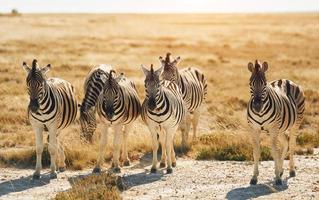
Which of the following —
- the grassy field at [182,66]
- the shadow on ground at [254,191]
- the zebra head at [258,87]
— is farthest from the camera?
the grassy field at [182,66]

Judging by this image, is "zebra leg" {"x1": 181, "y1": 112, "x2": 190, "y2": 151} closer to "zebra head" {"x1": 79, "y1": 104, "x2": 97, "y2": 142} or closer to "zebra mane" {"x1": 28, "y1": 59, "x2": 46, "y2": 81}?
"zebra head" {"x1": 79, "y1": 104, "x2": 97, "y2": 142}

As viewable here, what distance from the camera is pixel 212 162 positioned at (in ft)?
41.2

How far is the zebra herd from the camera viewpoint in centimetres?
1033

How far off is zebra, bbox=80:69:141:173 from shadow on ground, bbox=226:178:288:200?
2.65m

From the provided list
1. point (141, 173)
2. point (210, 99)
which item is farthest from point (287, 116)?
point (210, 99)

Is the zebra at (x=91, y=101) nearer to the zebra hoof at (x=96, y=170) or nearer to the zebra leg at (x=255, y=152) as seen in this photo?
the zebra hoof at (x=96, y=170)

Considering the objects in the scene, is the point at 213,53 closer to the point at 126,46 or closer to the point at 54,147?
the point at 126,46

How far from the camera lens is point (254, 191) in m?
10.1

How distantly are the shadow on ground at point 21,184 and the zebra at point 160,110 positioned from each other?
2178 mm

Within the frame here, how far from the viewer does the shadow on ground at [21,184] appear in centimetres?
1013

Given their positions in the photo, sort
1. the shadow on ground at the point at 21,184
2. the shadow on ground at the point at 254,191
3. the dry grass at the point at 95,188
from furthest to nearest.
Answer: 1. the shadow on ground at the point at 21,184
2. the shadow on ground at the point at 254,191
3. the dry grass at the point at 95,188

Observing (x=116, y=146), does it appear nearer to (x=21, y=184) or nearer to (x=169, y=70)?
(x=21, y=184)

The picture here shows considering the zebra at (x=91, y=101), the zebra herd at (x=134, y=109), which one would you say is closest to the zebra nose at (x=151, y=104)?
the zebra herd at (x=134, y=109)

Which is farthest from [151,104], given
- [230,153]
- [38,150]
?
[230,153]
